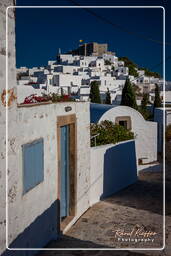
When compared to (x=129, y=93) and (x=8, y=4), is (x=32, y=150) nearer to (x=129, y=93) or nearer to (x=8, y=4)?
(x=8, y=4)

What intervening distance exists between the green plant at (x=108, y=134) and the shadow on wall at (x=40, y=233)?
3637 millimetres

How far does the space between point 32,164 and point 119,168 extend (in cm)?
551

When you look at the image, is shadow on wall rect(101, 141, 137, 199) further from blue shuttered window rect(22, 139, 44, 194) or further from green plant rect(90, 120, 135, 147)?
blue shuttered window rect(22, 139, 44, 194)

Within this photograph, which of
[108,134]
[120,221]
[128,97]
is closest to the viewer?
[120,221]

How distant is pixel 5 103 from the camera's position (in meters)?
4.41

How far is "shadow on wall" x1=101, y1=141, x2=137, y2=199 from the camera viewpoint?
31.4 feet

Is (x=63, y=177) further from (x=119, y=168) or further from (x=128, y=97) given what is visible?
(x=128, y=97)

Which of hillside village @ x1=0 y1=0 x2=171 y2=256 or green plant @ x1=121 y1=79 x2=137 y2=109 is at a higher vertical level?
green plant @ x1=121 y1=79 x2=137 y2=109

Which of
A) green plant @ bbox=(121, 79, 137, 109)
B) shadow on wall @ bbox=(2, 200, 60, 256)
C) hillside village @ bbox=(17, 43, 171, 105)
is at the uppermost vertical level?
hillside village @ bbox=(17, 43, 171, 105)

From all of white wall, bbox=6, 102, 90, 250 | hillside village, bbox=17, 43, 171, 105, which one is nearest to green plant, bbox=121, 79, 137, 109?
hillside village, bbox=17, 43, 171, 105

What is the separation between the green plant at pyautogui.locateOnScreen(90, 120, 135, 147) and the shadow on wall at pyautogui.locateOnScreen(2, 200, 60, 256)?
364cm

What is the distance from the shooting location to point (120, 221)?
7.59m

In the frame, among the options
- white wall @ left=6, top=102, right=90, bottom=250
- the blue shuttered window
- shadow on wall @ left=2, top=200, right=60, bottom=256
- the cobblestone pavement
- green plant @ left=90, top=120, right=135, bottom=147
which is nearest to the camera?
white wall @ left=6, top=102, right=90, bottom=250

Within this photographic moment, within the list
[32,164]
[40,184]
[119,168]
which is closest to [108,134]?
[119,168]
